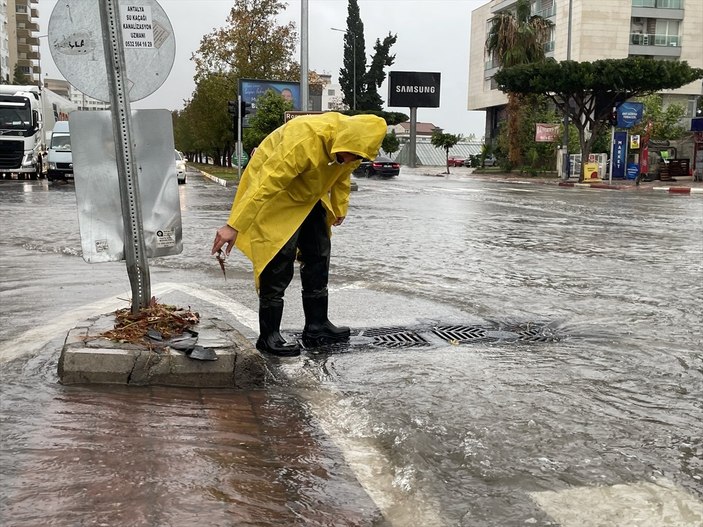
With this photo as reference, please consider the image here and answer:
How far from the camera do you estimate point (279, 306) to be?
195 inches

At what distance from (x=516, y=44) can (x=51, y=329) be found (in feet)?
155

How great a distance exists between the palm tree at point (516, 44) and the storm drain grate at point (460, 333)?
4417 centimetres

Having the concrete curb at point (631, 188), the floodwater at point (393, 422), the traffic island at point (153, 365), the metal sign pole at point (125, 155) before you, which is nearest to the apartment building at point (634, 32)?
the concrete curb at point (631, 188)

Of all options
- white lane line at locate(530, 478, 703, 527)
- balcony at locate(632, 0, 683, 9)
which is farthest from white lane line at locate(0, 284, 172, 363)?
balcony at locate(632, 0, 683, 9)

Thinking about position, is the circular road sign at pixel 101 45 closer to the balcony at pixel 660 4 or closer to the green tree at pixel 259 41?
the green tree at pixel 259 41

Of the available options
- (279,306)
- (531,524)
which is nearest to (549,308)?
(279,306)

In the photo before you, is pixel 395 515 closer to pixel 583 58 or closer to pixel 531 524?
pixel 531 524

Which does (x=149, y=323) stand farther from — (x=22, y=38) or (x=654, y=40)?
(x=22, y=38)

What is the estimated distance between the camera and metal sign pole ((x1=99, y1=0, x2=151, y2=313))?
4430 millimetres

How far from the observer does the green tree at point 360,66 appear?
89.7 metres

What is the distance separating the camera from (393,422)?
3727mm

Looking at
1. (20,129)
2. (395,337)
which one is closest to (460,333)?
(395,337)

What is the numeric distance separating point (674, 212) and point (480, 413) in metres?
16.2

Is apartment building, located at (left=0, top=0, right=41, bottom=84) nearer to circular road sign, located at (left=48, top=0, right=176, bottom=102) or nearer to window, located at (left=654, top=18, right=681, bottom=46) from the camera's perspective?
window, located at (left=654, top=18, right=681, bottom=46)
